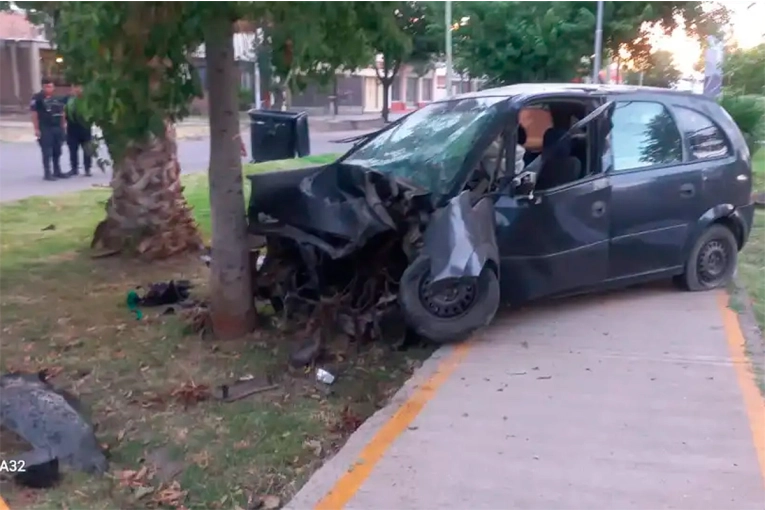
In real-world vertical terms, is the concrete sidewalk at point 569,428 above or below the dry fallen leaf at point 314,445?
above

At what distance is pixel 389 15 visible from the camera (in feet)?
19.0

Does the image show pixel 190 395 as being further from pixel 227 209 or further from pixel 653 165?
pixel 653 165

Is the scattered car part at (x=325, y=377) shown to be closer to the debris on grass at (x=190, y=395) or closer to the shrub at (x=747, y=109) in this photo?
the debris on grass at (x=190, y=395)

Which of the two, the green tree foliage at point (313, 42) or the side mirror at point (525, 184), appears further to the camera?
the side mirror at point (525, 184)

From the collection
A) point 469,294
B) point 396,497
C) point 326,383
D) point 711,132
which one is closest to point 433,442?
point 396,497

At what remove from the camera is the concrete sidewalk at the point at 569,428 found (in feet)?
14.0

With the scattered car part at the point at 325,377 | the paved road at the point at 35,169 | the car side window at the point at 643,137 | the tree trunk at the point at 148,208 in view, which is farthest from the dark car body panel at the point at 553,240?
the paved road at the point at 35,169

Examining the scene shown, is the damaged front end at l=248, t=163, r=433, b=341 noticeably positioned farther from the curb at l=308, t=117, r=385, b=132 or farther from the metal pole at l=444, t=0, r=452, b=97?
the curb at l=308, t=117, r=385, b=132

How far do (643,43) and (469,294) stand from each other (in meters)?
11.3

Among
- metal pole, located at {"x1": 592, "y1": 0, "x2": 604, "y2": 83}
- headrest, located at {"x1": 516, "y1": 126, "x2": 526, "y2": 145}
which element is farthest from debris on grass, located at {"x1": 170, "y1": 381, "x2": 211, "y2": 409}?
metal pole, located at {"x1": 592, "y1": 0, "x2": 604, "y2": 83}

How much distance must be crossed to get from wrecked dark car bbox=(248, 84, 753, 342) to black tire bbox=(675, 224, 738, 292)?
1cm

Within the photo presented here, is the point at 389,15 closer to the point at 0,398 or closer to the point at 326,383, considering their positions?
the point at 326,383

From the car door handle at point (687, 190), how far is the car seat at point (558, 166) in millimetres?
998

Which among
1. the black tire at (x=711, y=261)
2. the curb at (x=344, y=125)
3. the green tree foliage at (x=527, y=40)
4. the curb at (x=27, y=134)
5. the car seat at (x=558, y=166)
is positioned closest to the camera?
the car seat at (x=558, y=166)
